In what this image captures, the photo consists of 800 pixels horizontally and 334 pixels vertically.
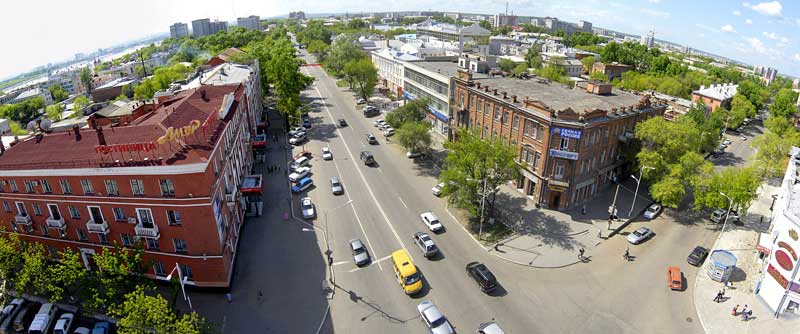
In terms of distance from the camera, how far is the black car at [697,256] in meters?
44.2

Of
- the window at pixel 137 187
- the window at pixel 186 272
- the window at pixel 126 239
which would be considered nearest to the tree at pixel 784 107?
the window at pixel 186 272

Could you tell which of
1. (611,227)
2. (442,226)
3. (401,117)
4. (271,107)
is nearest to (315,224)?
(442,226)

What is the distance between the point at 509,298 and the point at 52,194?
149 ft

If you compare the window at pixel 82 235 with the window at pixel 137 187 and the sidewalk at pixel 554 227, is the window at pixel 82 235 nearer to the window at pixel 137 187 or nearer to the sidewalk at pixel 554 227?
the window at pixel 137 187

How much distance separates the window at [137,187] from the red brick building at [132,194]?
90 mm

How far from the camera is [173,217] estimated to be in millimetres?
36562

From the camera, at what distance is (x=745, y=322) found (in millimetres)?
36000

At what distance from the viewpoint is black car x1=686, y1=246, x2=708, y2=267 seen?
1738 inches

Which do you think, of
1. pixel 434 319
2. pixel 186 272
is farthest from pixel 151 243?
pixel 434 319

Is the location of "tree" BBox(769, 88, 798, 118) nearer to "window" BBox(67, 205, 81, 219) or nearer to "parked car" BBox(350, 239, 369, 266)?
"parked car" BBox(350, 239, 369, 266)

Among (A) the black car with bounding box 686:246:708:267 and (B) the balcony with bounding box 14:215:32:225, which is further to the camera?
(A) the black car with bounding box 686:246:708:267

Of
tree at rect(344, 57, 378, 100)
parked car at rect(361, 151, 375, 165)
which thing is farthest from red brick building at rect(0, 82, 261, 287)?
tree at rect(344, 57, 378, 100)

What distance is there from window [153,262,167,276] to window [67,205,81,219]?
28.2 feet

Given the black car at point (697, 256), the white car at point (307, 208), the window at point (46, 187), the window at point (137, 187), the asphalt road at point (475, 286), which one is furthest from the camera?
the white car at point (307, 208)
